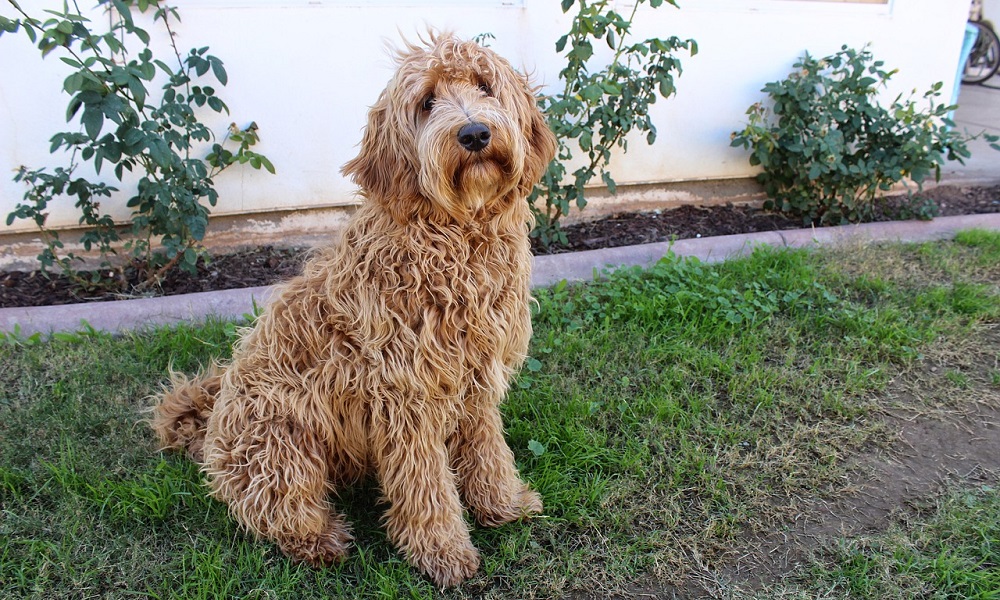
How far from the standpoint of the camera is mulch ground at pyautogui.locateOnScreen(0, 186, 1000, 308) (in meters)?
3.82

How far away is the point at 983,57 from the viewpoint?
1028cm

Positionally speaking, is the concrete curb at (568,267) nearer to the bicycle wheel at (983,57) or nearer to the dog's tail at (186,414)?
the dog's tail at (186,414)

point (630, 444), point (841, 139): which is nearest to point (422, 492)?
point (630, 444)

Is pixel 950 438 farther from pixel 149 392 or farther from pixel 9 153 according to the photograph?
pixel 9 153

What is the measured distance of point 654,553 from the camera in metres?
2.27

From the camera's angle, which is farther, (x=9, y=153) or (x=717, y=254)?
(x=717, y=254)

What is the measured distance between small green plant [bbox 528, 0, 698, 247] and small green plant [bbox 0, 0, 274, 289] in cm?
180

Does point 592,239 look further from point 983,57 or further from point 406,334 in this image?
point 983,57

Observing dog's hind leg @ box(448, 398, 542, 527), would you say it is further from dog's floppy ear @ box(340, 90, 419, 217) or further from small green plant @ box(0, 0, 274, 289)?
small green plant @ box(0, 0, 274, 289)

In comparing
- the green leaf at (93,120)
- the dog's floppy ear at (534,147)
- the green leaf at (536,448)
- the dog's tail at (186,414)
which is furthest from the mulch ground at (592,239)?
the dog's floppy ear at (534,147)

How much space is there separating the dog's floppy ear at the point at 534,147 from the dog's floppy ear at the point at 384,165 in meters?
0.36

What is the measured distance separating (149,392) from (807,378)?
10.3ft

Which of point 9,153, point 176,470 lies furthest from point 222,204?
point 176,470

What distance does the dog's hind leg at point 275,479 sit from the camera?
210 centimetres
